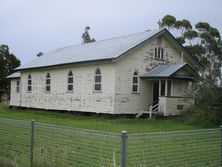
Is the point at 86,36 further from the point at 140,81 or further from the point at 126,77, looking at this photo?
the point at 126,77

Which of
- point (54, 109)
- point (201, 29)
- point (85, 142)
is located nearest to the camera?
point (85, 142)

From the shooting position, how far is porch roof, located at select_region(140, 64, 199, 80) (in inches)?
1035

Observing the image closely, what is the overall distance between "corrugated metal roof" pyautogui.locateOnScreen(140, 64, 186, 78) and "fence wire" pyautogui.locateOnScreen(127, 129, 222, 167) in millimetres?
17869

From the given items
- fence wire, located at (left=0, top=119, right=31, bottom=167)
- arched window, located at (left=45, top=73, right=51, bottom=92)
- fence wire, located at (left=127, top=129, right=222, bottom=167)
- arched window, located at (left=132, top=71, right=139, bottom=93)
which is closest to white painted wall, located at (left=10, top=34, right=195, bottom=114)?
arched window, located at (left=132, top=71, right=139, bottom=93)

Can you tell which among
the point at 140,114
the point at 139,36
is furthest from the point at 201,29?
the point at 140,114

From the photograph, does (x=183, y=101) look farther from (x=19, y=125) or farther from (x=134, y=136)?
(x=134, y=136)

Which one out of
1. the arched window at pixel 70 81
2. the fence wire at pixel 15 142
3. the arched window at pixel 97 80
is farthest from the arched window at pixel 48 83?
the fence wire at pixel 15 142

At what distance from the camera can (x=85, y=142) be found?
7.75 meters

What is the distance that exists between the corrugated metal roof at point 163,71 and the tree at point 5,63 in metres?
36.5

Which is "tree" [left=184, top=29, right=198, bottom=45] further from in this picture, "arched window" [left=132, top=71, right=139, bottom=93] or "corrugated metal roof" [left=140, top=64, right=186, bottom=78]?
"arched window" [left=132, top=71, right=139, bottom=93]

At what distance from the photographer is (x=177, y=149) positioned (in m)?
7.69

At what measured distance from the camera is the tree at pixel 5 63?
6011 cm

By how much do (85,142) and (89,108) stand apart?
2023 centimetres

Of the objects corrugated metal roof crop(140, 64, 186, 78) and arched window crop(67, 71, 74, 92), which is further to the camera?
Result: arched window crop(67, 71, 74, 92)
